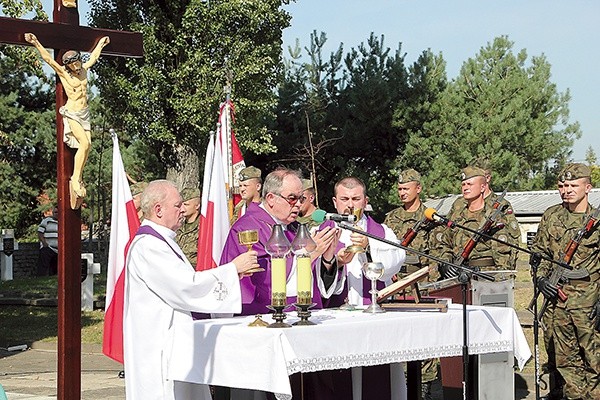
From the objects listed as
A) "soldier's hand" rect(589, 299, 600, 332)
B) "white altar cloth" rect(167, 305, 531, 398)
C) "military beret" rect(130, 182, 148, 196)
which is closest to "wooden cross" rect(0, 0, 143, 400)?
"white altar cloth" rect(167, 305, 531, 398)

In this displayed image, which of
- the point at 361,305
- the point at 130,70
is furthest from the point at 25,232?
the point at 361,305

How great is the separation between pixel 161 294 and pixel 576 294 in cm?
428

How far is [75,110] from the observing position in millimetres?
6590

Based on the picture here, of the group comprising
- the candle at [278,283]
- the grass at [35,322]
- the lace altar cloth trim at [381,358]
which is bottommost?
the grass at [35,322]

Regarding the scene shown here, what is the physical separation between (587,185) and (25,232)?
101 ft

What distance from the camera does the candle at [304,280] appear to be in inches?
238

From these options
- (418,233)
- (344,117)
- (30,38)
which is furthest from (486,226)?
(344,117)

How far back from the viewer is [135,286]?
6371mm

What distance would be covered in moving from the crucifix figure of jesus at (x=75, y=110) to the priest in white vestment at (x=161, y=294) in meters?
0.51

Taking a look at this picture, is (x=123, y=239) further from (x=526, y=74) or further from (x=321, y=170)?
(x=526, y=74)

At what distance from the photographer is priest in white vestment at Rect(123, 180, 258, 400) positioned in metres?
6.15

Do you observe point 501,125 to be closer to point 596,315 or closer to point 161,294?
point 596,315

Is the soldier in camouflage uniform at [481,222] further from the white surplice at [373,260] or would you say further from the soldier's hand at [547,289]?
the white surplice at [373,260]

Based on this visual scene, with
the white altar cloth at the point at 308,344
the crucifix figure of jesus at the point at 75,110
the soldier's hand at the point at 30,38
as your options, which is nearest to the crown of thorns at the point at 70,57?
the crucifix figure of jesus at the point at 75,110
